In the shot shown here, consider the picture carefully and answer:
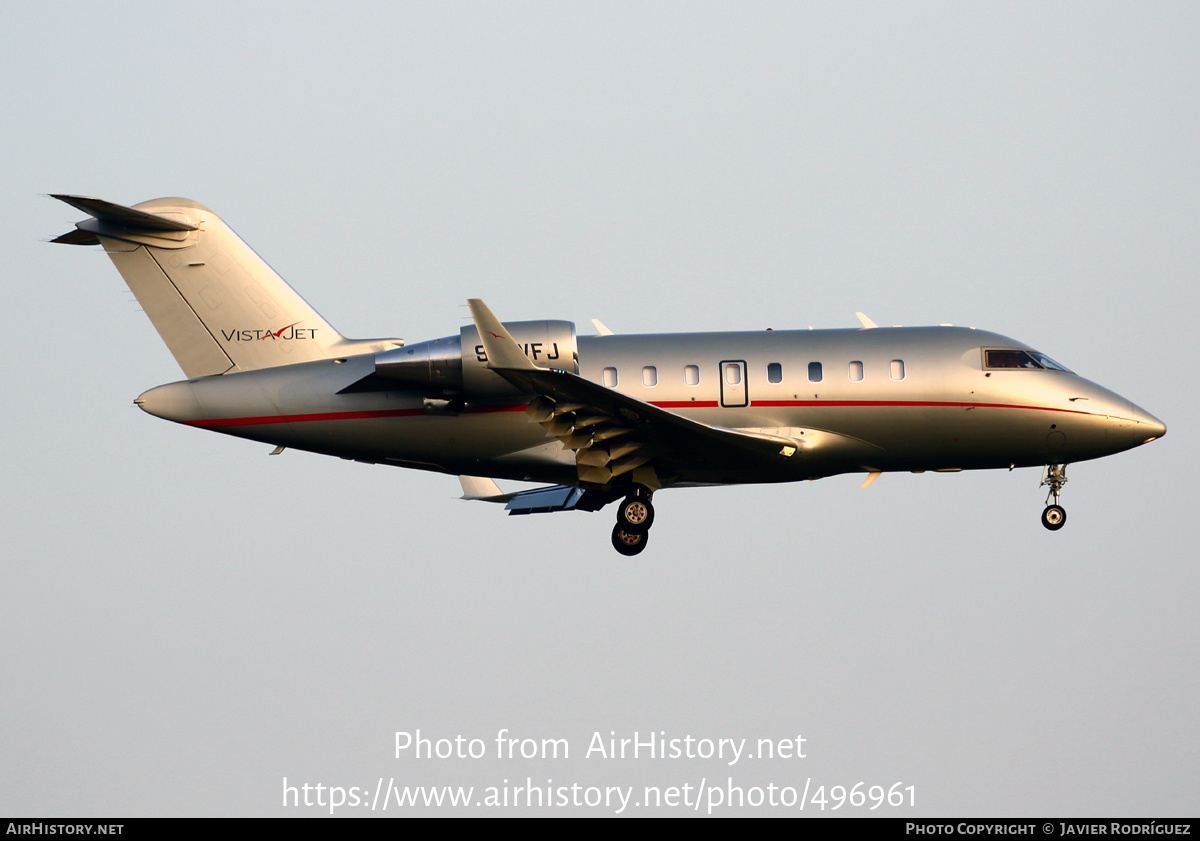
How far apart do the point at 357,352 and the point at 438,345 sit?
256cm

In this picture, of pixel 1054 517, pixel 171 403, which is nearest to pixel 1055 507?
pixel 1054 517

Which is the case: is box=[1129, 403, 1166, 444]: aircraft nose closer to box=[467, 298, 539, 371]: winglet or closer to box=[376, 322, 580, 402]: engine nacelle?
box=[376, 322, 580, 402]: engine nacelle

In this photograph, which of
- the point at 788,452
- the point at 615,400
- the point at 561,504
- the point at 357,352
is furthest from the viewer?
the point at 561,504

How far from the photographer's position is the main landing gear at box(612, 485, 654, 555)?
23.1m

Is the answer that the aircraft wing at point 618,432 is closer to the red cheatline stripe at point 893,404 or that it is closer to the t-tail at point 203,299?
the red cheatline stripe at point 893,404

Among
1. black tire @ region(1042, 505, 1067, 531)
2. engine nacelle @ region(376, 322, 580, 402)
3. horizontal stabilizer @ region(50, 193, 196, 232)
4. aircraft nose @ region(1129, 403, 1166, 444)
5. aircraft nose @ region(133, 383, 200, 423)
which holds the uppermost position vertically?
horizontal stabilizer @ region(50, 193, 196, 232)

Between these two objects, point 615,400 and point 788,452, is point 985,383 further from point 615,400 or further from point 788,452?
point 615,400

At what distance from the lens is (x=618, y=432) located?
22.0 metres

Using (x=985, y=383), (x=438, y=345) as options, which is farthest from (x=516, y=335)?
(x=985, y=383)

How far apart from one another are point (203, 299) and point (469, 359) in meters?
5.58

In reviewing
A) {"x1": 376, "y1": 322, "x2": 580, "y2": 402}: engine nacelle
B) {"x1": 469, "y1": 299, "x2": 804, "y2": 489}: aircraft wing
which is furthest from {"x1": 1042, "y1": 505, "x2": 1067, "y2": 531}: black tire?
{"x1": 376, "y1": 322, "x2": 580, "y2": 402}: engine nacelle

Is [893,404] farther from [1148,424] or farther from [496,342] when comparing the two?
[496,342]

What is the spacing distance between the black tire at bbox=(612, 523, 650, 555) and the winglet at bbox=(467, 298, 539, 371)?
4.67 m

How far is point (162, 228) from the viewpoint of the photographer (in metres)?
23.6
